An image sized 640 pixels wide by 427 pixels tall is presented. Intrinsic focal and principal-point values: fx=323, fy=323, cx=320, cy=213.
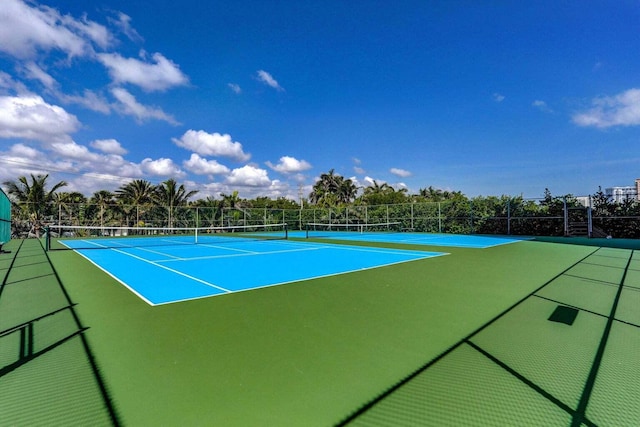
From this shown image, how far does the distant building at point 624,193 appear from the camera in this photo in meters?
17.3

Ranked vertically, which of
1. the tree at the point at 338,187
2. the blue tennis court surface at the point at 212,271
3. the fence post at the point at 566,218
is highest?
the tree at the point at 338,187

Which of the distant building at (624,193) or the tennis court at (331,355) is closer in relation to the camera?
the tennis court at (331,355)

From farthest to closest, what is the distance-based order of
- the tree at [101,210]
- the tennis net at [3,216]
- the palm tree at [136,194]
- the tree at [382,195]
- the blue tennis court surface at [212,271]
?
the tree at [382,195], the palm tree at [136,194], the tree at [101,210], the tennis net at [3,216], the blue tennis court surface at [212,271]

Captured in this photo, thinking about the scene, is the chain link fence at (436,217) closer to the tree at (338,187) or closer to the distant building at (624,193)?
the distant building at (624,193)

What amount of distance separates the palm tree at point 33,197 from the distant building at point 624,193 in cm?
3507

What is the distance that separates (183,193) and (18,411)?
97.3 feet

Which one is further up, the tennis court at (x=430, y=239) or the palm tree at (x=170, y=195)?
the palm tree at (x=170, y=195)

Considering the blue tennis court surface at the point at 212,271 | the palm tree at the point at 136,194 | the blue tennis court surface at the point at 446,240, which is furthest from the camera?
the palm tree at the point at 136,194

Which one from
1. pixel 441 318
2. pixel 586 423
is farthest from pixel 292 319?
pixel 586 423

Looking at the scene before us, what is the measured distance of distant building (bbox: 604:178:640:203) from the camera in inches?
680

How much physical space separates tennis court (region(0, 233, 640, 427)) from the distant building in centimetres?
1602

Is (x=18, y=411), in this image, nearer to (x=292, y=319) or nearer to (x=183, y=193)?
(x=292, y=319)

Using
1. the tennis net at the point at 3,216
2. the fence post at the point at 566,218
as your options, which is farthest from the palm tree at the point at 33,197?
the fence post at the point at 566,218

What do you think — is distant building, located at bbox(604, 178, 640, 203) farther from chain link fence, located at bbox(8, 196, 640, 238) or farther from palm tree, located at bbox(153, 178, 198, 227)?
palm tree, located at bbox(153, 178, 198, 227)
